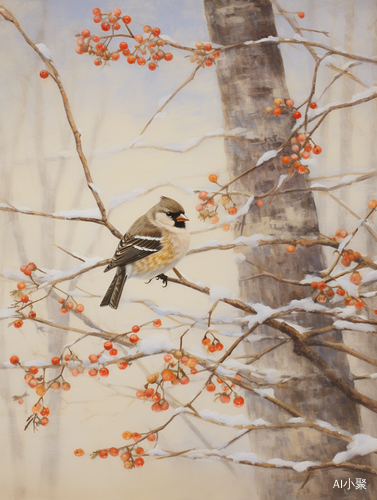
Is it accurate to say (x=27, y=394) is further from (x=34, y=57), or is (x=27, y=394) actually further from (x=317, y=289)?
(x=34, y=57)

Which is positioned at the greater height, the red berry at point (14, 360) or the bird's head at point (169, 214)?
the bird's head at point (169, 214)

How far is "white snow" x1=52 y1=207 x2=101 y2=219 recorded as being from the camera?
1322 millimetres

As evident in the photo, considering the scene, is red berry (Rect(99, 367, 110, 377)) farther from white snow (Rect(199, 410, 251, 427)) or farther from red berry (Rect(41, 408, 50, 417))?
white snow (Rect(199, 410, 251, 427))

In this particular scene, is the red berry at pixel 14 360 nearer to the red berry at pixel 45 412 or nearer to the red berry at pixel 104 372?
the red berry at pixel 45 412

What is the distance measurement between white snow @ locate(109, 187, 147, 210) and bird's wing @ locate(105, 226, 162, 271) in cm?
14

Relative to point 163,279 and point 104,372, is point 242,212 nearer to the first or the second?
point 163,279

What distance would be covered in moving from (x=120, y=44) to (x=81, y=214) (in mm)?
654

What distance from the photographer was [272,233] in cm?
133

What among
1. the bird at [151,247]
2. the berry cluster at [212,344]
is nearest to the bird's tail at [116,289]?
the bird at [151,247]

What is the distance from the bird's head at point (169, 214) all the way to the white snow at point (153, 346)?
409 mm

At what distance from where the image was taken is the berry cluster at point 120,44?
135 centimetres

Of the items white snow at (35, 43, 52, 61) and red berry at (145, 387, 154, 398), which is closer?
red berry at (145, 387, 154, 398)

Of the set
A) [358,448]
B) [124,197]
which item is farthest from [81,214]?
[358,448]

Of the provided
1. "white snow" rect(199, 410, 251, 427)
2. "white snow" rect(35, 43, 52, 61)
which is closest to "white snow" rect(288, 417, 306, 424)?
"white snow" rect(199, 410, 251, 427)
